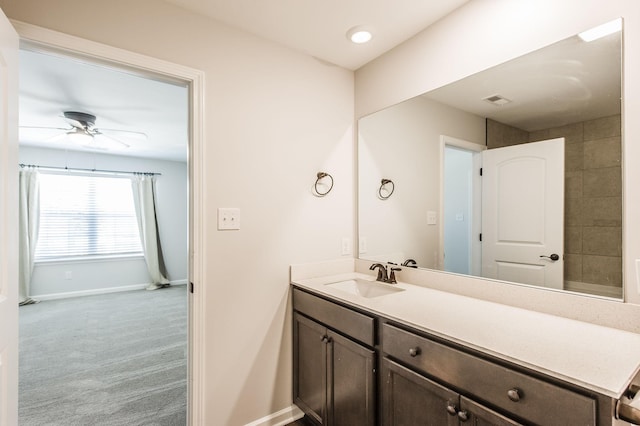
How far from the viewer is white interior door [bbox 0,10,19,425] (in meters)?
1.07

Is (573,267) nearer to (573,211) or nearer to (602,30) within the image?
(573,211)

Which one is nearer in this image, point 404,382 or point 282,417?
point 404,382

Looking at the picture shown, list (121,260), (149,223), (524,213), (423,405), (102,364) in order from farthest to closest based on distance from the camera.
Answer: (149,223), (121,260), (102,364), (524,213), (423,405)

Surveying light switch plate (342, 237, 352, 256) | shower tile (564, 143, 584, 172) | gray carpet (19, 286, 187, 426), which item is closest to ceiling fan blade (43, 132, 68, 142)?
gray carpet (19, 286, 187, 426)

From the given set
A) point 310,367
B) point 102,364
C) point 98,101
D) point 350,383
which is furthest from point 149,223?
point 350,383

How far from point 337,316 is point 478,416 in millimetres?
750

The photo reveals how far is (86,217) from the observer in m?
5.24

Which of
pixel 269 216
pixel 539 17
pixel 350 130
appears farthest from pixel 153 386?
pixel 539 17

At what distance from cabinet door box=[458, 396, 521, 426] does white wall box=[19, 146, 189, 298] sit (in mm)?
4134

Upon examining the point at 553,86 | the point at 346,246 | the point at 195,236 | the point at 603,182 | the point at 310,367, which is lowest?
the point at 310,367

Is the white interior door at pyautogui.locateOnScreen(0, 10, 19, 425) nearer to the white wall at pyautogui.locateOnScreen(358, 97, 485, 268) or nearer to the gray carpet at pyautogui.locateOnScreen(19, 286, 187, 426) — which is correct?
the gray carpet at pyautogui.locateOnScreen(19, 286, 187, 426)

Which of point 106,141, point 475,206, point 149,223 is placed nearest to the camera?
point 475,206

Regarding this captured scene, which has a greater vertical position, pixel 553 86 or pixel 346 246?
pixel 553 86

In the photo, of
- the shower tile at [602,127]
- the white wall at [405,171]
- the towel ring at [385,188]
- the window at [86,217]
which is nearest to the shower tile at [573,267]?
the shower tile at [602,127]
